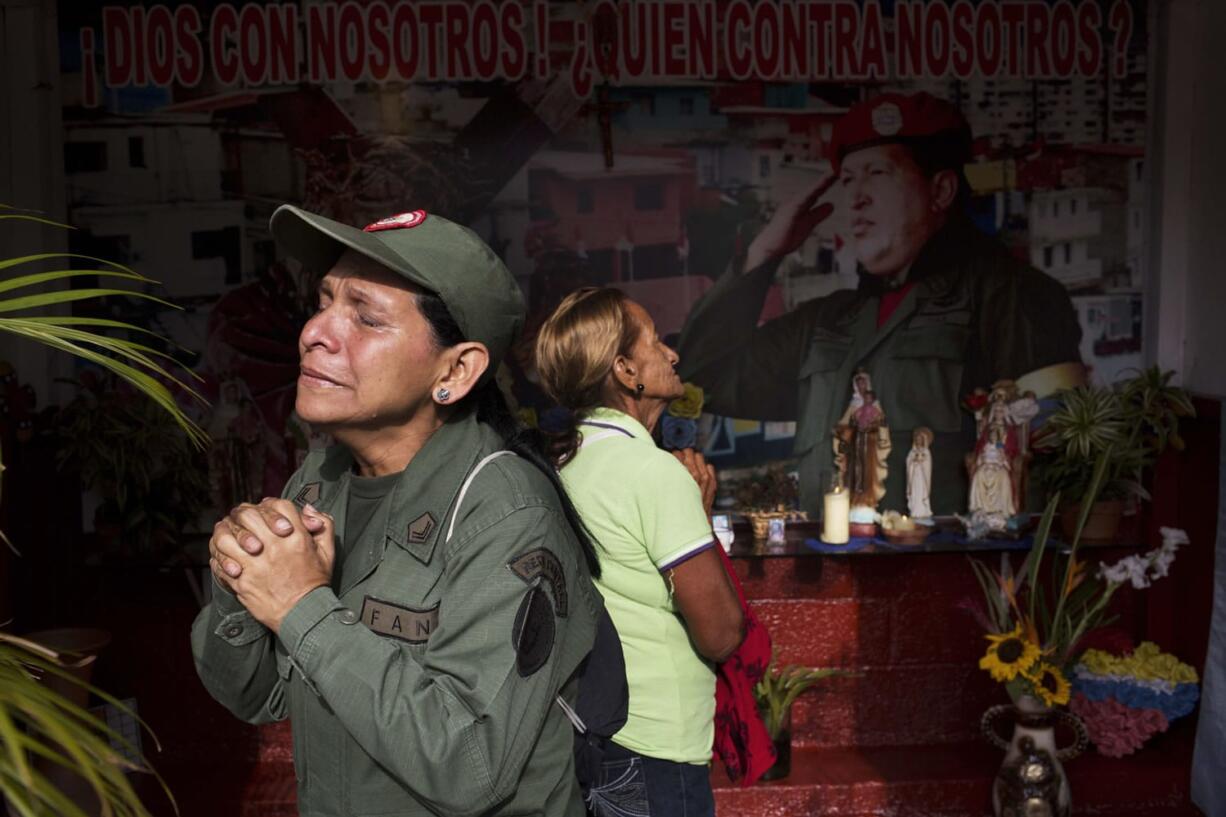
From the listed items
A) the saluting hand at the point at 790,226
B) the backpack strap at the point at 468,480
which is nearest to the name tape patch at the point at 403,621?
the backpack strap at the point at 468,480

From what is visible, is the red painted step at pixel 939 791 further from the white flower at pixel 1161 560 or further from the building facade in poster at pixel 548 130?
the building facade in poster at pixel 548 130

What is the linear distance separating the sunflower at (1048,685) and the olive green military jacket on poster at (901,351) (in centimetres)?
100

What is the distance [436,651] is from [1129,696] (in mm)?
3976

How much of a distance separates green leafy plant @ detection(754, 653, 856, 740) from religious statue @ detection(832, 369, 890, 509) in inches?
28.9

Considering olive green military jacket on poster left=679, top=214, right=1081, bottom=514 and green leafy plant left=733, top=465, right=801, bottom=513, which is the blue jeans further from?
olive green military jacket on poster left=679, top=214, right=1081, bottom=514

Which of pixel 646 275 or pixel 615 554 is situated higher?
pixel 646 275

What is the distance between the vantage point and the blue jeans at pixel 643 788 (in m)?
2.42

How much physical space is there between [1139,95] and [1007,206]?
728mm

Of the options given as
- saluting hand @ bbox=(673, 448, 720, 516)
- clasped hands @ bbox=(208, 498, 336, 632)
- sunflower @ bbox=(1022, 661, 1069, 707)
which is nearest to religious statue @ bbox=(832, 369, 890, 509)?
sunflower @ bbox=(1022, 661, 1069, 707)

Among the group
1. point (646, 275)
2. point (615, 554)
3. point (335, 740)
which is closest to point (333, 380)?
point (335, 740)

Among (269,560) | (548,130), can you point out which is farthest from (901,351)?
(269,560)

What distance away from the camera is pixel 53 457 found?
16.1 ft

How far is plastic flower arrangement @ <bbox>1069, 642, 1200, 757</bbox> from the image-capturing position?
15.6ft

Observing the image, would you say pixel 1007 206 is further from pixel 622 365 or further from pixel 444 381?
pixel 444 381
